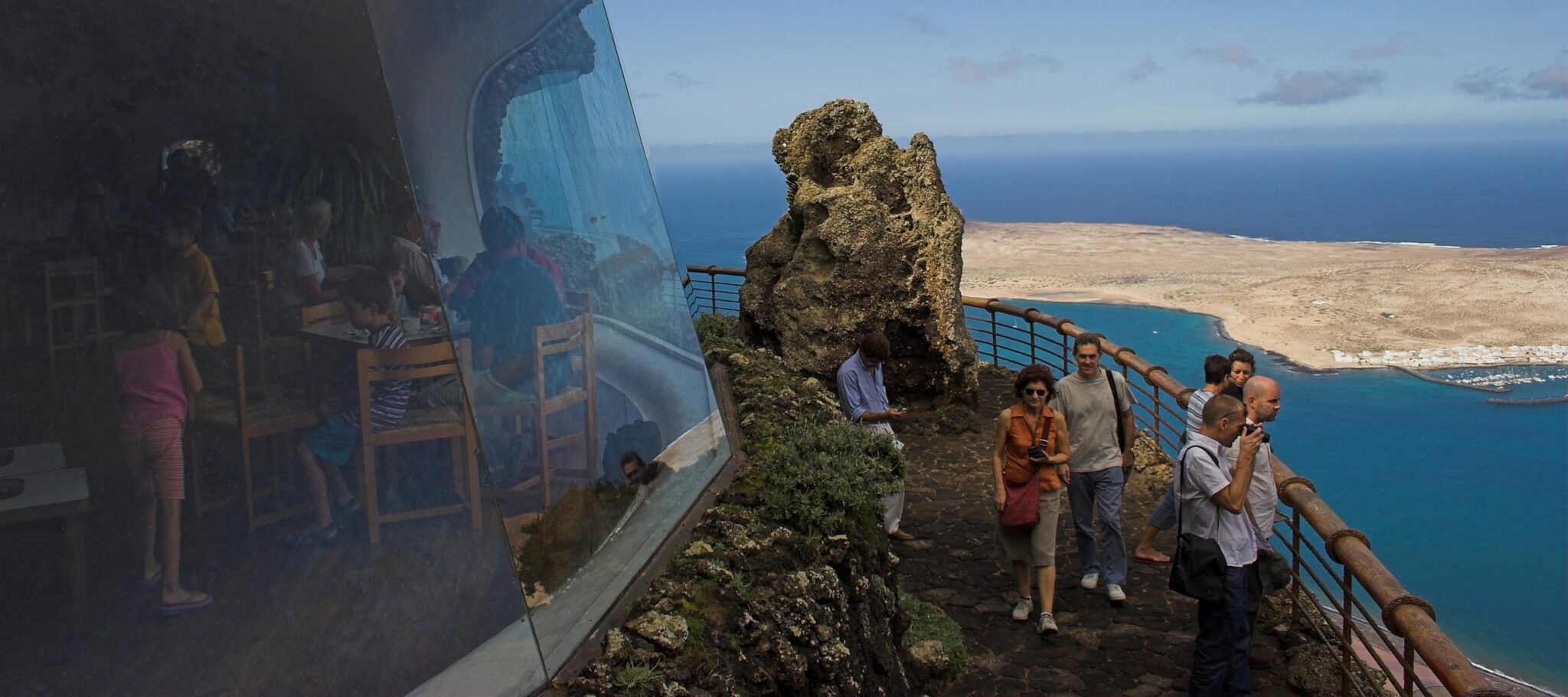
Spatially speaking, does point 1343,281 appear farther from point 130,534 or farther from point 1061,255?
point 130,534

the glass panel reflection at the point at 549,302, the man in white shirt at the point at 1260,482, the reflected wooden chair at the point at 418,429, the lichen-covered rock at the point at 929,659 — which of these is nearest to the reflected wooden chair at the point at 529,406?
the glass panel reflection at the point at 549,302

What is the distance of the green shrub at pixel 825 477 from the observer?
5020 mm

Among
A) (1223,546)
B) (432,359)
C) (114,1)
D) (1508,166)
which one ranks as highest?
(1508,166)

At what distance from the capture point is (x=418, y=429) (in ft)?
11.3

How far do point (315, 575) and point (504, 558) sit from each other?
0.70 metres

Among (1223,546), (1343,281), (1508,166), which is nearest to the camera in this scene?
(1223,546)

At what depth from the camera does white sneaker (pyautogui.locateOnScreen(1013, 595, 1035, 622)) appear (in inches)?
257

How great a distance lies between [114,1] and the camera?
276 centimetres

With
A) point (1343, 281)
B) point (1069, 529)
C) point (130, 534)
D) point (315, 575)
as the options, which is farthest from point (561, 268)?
point (1343, 281)

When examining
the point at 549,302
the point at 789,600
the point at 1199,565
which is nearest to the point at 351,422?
the point at 549,302

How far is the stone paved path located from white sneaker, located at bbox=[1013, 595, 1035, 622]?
5cm

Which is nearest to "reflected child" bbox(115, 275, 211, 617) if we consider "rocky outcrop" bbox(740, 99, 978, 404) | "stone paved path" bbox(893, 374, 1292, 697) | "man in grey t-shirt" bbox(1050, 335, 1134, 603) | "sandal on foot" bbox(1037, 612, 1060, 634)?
"stone paved path" bbox(893, 374, 1292, 697)

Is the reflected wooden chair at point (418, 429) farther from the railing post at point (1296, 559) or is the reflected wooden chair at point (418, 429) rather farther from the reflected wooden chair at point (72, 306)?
the railing post at point (1296, 559)

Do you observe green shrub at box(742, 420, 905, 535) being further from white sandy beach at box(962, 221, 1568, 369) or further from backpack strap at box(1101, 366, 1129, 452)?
white sandy beach at box(962, 221, 1568, 369)
